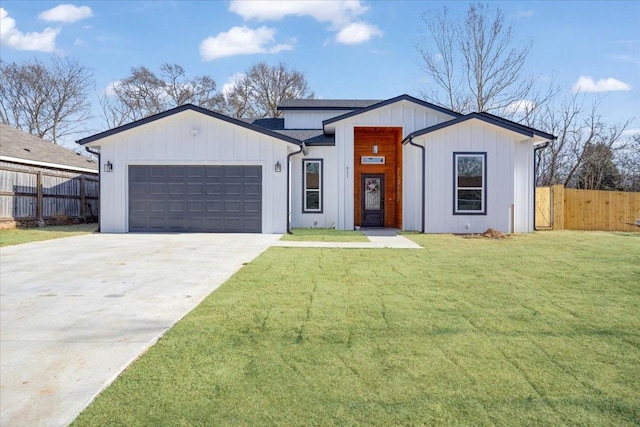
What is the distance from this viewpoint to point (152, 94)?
32750 mm

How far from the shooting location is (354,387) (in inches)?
106

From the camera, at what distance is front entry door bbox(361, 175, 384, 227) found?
15.9 m

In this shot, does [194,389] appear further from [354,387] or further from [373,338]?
[373,338]

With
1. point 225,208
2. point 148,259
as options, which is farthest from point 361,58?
point 148,259

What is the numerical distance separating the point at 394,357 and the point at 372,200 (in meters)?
13.1

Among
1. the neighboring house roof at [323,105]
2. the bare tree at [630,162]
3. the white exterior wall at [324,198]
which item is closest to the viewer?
the white exterior wall at [324,198]

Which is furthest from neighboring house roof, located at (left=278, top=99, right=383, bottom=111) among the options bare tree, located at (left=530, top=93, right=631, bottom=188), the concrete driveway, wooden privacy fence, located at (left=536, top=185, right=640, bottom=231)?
bare tree, located at (left=530, top=93, right=631, bottom=188)

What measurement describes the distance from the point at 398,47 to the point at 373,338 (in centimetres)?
2018

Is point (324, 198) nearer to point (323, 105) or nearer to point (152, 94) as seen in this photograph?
point (323, 105)

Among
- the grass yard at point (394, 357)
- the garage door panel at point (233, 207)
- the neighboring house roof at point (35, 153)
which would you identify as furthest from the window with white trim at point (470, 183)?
the neighboring house roof at point (35, 153)

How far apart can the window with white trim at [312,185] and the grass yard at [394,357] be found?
29.5 ft

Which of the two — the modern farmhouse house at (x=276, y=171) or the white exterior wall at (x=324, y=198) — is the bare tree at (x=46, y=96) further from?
the white exterior wall at (x=324, y=198)

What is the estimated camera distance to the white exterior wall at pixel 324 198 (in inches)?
584

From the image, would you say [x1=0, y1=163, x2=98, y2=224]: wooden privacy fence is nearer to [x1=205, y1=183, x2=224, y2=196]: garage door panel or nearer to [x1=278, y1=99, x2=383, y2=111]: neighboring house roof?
[x1=205, y1=183, x2=224, y2=196]: garage door panel
